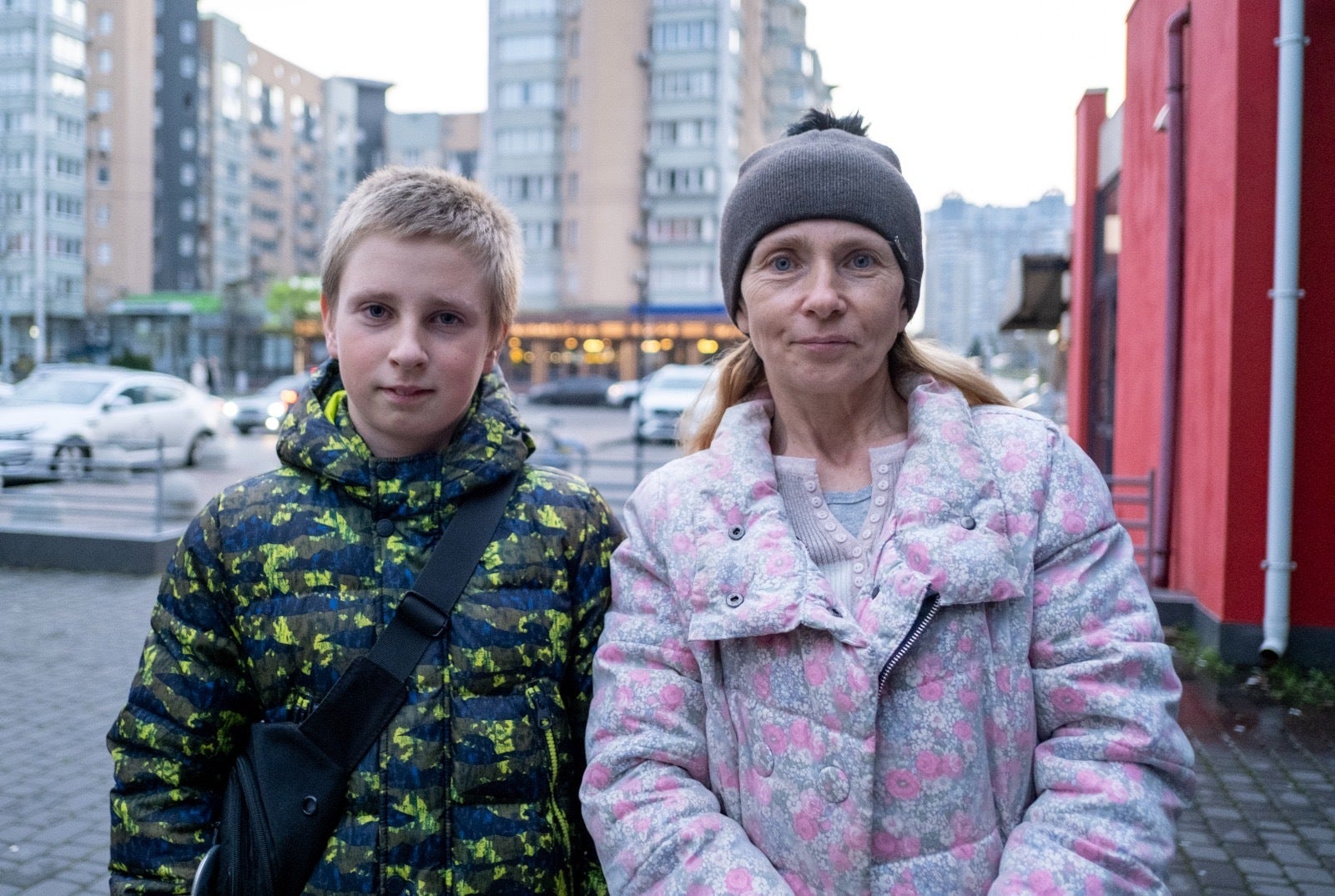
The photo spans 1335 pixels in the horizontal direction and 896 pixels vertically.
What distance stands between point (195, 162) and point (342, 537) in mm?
88371

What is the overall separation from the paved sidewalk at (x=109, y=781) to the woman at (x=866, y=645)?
290cm

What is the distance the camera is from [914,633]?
1.70 metres

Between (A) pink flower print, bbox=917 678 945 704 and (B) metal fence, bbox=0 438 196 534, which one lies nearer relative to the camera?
(A) pink flower print, bbox=917 678 945 704

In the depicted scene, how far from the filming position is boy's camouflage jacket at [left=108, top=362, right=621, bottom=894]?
191cm

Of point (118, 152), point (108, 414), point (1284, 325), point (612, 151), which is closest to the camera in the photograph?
point (1284, 325)

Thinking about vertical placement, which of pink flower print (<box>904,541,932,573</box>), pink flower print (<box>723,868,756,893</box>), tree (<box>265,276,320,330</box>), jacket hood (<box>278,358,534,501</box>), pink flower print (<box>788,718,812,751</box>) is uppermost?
tree (<box>265,276,320,330</box>)

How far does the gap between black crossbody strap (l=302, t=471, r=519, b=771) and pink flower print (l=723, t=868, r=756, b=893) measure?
629 mm

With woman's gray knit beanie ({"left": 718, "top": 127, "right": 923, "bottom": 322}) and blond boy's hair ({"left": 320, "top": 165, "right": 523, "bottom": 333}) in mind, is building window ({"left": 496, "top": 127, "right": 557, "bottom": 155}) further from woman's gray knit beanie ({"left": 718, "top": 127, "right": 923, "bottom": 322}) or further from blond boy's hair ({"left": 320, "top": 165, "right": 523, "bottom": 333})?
woman's gray knit beanie ({"left": 718, "top": 127, "right": 923, "bottom": 322})

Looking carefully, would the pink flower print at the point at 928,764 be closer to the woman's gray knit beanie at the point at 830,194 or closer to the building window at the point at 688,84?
the woman's gray knit beanie at the point at 830,194

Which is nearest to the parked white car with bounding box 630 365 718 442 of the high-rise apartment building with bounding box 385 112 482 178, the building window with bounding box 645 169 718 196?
the building window with bounding box 645 169 718 196

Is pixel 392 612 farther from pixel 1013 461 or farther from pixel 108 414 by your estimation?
pixel 108 414

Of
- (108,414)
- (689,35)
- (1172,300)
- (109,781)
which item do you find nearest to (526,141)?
(689,35)

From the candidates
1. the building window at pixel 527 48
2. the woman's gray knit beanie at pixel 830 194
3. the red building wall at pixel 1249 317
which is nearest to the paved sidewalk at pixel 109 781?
the red building wall at pixel 1249 317

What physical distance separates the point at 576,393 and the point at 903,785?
48.4m
